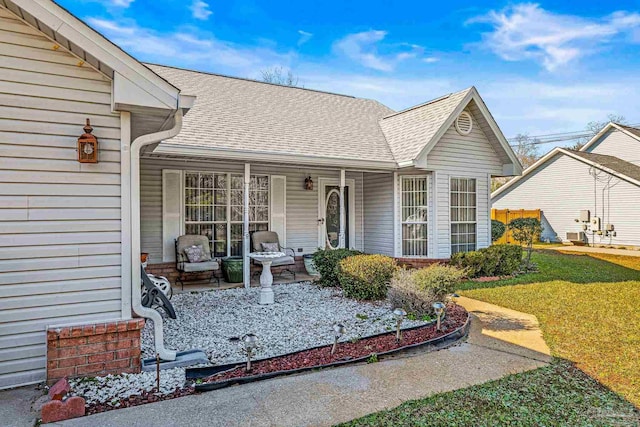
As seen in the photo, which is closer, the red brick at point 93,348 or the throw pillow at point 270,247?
the red brick at point 93,348

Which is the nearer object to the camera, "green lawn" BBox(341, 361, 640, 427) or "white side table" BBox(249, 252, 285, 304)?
"green lawn" BBox(341, 361, 640, 427)

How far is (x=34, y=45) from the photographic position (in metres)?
3.47

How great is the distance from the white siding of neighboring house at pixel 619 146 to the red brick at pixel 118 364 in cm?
2504

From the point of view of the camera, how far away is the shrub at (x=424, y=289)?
5.86 metres

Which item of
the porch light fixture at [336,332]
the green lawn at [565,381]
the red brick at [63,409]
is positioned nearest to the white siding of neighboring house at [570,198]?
the green lawn at [565,381]

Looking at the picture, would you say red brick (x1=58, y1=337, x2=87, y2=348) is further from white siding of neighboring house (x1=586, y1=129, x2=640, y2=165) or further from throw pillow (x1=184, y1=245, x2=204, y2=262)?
white siding of neighboring house (x1=586, y1=129, x2=640, y2=165)

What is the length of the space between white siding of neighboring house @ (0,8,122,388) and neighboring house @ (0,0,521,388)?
0.04 feet

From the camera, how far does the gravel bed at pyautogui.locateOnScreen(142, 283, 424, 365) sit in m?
4.71

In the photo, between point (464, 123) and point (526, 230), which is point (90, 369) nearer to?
point (464, 123)

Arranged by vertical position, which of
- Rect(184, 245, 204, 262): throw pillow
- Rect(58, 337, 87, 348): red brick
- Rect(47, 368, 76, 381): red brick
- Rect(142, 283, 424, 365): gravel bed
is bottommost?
Rect(142, 283, 424, 365): gravel bed

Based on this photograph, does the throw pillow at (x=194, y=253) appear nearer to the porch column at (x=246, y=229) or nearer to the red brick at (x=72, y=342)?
the porch column at (x=246, y=229)

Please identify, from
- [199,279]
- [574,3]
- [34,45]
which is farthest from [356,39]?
[34,45]

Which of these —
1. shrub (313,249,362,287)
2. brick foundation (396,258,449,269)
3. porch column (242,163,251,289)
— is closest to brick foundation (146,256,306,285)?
porch column (242,163,251,289)

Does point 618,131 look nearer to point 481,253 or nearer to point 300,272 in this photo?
point 481,253
